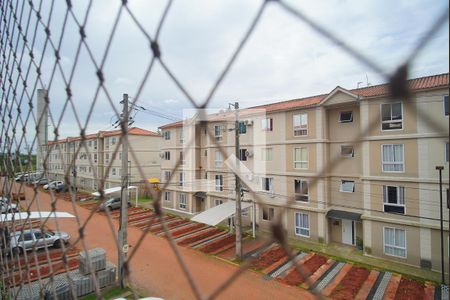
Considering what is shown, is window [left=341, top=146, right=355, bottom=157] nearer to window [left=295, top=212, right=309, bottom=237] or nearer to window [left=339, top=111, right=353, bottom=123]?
window [left=339, top=111, right=353, bottom=123]

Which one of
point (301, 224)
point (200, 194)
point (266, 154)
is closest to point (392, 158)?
point (301, 224)

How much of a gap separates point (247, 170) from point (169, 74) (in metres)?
6.79

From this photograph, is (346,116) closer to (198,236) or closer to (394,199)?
(394,199)

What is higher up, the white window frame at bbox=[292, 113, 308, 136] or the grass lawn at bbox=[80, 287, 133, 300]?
the white window frame at bbox=[292, 113, 308, 136]

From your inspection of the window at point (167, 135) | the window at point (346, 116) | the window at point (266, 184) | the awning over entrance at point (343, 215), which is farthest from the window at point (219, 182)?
the window at point (346, 116)

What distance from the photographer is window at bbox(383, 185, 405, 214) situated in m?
5.36

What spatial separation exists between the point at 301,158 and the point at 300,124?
82 cm

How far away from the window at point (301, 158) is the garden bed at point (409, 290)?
9.56 ft

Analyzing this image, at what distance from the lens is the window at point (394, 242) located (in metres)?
5.48

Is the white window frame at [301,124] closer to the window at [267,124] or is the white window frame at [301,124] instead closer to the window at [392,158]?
the window at [267,124]

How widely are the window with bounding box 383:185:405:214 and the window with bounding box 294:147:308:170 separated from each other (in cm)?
175

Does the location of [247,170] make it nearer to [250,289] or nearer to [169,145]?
[250,289]

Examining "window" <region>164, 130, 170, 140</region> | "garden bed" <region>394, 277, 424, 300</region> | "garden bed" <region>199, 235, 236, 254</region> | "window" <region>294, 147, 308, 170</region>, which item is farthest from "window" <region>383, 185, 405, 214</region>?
"window" <region>164, 130, 170, 140</region>

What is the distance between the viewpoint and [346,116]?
6203 mm
